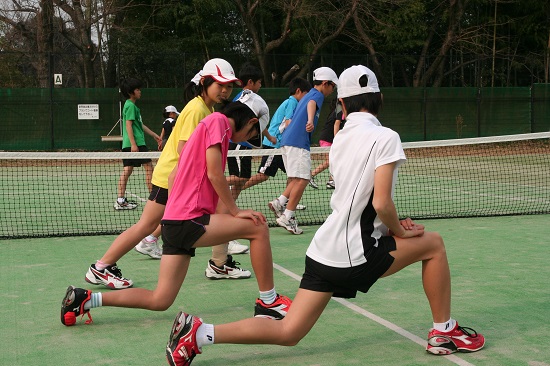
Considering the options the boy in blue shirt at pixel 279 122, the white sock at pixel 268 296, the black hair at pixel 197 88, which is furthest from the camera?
the boy in blue shirt at pixel 279 122

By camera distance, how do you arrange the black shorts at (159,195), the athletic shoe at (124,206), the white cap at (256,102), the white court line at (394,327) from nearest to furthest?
the white court line at (394,327), the black shorts at (159,195), the white cap at (256,102), the athletic shoe at (124,206)

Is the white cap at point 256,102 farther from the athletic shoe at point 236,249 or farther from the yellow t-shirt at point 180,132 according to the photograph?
the yellow t-shirt at point 180,132

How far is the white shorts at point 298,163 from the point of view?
30.7 ft

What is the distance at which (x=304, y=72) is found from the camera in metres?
27.2

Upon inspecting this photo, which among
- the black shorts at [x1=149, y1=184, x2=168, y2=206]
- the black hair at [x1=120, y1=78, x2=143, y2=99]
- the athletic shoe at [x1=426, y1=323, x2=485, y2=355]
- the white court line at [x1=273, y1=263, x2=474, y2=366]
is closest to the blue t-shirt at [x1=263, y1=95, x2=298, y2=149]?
the black hair at [x1=120, y1=78, x2=143, y2=99]

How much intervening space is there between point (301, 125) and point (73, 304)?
15.6ft

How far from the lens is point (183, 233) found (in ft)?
16.5

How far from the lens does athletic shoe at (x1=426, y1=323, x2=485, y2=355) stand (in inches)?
184

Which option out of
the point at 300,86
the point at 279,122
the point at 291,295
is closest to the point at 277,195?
the point at 279,122

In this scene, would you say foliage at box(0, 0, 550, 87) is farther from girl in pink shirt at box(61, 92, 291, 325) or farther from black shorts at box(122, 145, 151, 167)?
girl in pink shirt at box(61, 92, 291, 325)

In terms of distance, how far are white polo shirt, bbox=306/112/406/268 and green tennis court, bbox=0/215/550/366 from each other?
A: 79 cm

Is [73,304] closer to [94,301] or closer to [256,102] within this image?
[94,301]

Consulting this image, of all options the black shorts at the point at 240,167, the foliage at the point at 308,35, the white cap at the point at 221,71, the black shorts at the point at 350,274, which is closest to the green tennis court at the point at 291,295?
the black shorts at the point at 350,274

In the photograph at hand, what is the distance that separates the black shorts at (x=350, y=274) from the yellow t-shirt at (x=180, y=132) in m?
1.96
